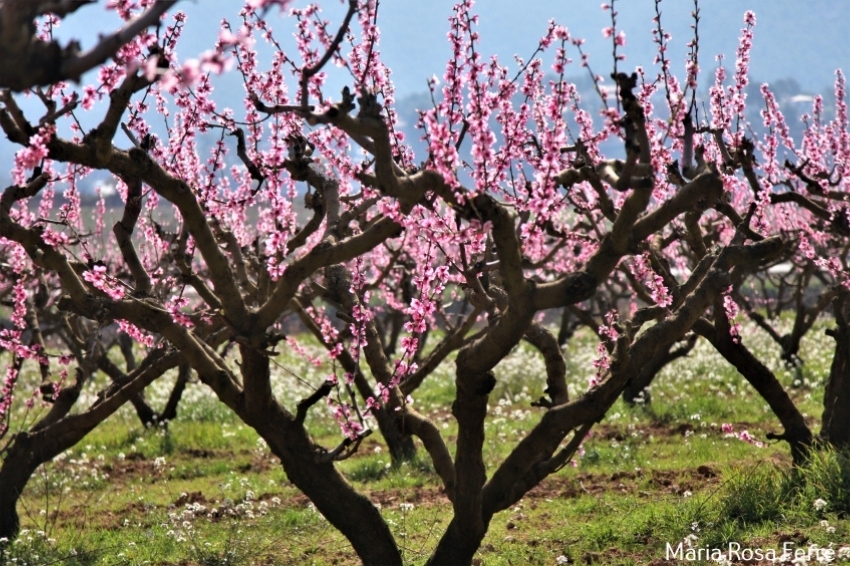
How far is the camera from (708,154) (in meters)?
7.96

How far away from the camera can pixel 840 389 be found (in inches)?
320

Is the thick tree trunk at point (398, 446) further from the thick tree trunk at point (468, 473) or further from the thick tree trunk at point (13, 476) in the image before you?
the thick tree trunk at point (468, 473)

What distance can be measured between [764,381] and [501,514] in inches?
106

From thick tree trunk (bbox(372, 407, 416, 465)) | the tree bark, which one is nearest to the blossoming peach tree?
thick tree trunk (bbox(372, 407, 416, 465))

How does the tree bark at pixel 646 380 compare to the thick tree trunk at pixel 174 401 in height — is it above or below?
below

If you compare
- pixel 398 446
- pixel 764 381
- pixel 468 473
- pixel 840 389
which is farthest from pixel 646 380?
pixel 468 473

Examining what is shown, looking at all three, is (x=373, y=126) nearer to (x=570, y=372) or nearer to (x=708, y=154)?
(x=708, y=154)

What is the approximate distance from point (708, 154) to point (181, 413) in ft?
31.9

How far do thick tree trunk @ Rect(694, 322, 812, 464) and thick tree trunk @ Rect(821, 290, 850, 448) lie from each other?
267mm

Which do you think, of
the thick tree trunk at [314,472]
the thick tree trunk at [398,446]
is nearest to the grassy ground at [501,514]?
the thick tree trunk at [398,446]

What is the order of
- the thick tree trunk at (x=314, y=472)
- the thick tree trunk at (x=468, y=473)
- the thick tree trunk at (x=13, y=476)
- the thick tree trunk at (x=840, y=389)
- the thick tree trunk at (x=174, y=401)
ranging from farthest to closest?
1. the thick tree trunk at (x=174, y=401)
2. the thick tree trunk at (x=840, y=389)
3. the thick tree trunk at (x=13, y=476)
4. the thick tree trunk at (x=314, y=472)
5. the thick tree trunk at (x=468, y=473)

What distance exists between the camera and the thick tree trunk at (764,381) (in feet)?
24.9

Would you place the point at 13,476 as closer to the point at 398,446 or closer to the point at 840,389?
the point at 398,446

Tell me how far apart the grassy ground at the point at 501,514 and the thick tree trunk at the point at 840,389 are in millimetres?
552
